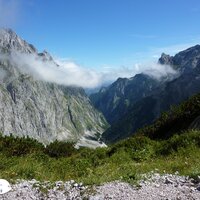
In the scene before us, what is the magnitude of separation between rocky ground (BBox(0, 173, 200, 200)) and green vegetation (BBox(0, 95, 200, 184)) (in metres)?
0.62

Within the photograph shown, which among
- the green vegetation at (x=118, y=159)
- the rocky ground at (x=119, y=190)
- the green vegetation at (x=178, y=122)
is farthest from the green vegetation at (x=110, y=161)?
the green vegetation at (x=178, y=122)

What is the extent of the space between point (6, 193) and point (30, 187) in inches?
36.4

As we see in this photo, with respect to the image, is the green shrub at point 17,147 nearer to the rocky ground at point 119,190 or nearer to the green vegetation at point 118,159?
the green vegetation at point 118,159

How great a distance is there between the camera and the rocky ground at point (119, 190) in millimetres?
11359

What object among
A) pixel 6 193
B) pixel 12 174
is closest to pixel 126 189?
pixel 6 193

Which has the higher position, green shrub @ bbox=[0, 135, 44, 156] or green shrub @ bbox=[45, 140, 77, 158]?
green shrub @ bbox=[0, 135, 44, 156]

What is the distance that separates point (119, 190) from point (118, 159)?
10.2 m

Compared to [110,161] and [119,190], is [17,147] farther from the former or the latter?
[119,190]

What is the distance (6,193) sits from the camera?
42.4 feet

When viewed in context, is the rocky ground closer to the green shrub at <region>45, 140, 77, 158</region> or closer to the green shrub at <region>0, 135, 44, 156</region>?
the green shrub at <region>0, 135, 44, 156</region>

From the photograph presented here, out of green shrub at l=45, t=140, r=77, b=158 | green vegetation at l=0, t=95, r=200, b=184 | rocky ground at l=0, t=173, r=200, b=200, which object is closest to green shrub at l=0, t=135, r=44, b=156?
green vegetation at l=0, t=95, r=200, b=184

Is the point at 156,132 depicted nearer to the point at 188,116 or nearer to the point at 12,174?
the point at 188,116

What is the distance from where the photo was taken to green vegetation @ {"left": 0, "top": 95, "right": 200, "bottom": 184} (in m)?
15.4

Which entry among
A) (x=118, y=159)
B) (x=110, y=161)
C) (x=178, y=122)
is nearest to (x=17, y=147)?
(x=110, y=161)
